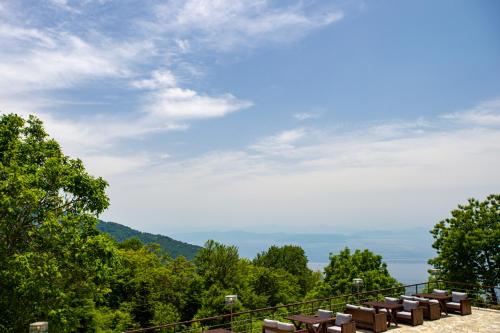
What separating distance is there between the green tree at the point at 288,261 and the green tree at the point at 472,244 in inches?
1488

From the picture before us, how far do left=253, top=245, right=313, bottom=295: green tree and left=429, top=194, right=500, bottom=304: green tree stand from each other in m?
37.8

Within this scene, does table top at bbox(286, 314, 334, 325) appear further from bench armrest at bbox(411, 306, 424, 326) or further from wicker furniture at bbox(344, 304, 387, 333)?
bench armrest at bbox(411, 306, 424, 326)

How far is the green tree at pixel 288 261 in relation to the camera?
6168 cm

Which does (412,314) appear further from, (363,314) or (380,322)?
(363,314)

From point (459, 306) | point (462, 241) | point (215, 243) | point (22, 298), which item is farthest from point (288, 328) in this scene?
point (215, 243)

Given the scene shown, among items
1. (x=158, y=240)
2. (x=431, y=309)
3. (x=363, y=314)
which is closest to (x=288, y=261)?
(x=431, y=309)

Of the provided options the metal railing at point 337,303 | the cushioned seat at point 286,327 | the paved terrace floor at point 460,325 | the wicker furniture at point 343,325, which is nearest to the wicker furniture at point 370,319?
the paved terrace floor at point 460,325

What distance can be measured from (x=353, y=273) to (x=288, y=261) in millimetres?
33376

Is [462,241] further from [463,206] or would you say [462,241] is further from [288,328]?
[288,328]

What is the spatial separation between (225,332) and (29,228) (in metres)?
7.70

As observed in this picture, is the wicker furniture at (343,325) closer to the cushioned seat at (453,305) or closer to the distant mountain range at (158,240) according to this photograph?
the cushioned seat at (453,305)

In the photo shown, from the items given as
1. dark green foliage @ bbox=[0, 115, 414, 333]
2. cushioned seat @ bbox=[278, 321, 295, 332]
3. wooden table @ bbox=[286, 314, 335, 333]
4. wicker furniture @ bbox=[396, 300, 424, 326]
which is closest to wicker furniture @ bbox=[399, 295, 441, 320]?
wicker furniture @ bbox=[396, 300, 424, 326]

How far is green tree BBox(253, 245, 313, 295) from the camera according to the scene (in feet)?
202

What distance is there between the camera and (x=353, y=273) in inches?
1189
